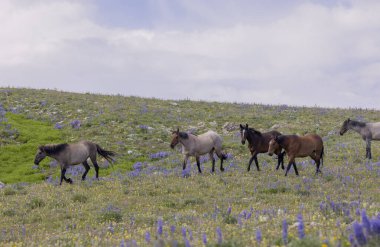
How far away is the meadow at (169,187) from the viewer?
7957 mm

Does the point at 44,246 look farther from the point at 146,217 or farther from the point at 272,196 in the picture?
the point at 272,196

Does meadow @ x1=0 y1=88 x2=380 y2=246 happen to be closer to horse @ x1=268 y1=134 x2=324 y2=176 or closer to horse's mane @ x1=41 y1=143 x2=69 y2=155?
horse @ x1=268 y1=134 x2=324 y2=176

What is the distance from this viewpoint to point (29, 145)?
27125mm

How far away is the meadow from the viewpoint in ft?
26.1

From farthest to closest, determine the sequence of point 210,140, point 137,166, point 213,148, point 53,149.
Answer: point 137,166
point 213,148
point 210,140
point 53,149

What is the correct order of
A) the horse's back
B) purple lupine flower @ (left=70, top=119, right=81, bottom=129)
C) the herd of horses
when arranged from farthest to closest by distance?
purple lupine flower @ (left=70, top=119, right=81, bottom=129), the horse's back, the herd of horses

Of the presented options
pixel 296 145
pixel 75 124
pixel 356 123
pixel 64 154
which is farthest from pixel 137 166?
pixel 356 123

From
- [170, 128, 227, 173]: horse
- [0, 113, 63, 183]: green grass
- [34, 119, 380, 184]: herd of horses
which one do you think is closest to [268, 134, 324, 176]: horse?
[34, 119, 380, 184]: herd of horses

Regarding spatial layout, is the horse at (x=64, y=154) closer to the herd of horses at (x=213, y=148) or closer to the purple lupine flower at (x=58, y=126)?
the herd of horses at (x=213, y=148)

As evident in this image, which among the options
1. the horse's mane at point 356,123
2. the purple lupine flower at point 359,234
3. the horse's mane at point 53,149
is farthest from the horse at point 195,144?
the purple lupine flower at point 359,234

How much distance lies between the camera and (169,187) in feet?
52.7

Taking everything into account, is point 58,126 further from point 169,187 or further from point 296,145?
point 296,145

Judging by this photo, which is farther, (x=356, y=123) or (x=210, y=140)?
(x=356, y=123)

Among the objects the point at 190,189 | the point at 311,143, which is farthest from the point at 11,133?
the point at 311,143
